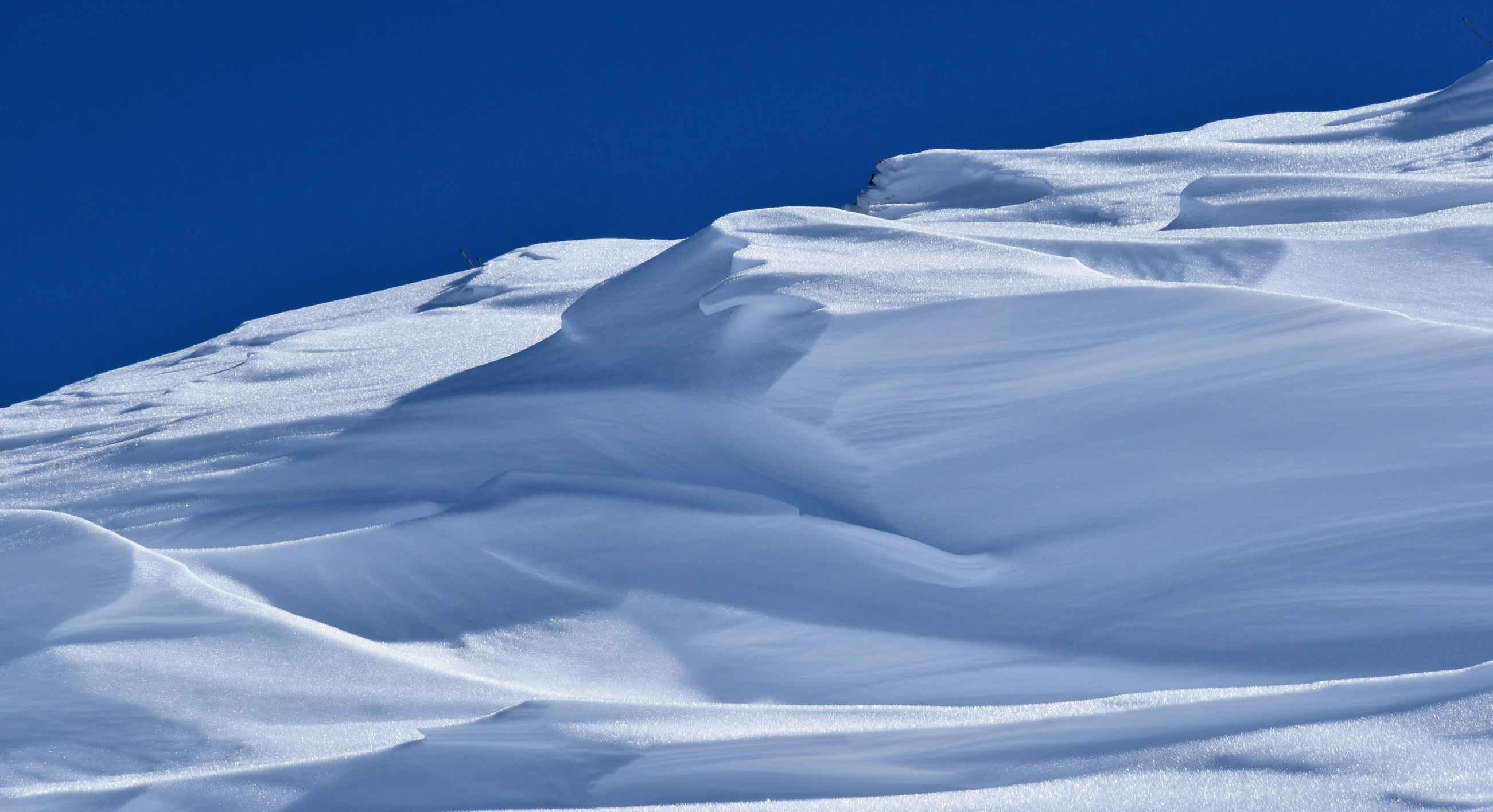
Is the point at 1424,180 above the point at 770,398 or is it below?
above

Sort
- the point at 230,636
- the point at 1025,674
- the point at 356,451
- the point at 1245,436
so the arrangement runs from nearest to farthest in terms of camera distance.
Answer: the point at 1025,674, the point at 230,636, the point at 1245,436, the point at 356,451

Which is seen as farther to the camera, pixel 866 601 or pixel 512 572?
pixel 512 572

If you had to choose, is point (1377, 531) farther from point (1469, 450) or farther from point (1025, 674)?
point (1025, 674)

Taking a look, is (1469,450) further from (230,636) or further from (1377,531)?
(230,636)

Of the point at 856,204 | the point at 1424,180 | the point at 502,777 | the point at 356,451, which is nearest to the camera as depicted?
the point at 502,777

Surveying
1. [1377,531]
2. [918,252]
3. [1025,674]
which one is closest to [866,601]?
[1025,674]

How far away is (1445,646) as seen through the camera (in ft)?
3.56

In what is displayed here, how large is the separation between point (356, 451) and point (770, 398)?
758 mm

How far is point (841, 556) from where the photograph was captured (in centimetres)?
141

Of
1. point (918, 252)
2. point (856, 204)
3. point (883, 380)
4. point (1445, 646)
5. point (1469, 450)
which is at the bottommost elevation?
point (1445, 646)

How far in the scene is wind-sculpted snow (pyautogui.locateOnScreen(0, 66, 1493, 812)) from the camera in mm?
991

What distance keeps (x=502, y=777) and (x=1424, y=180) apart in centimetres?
241

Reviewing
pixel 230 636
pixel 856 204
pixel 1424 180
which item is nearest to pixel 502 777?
pixel 230 636

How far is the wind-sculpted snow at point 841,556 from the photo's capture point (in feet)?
3.25
